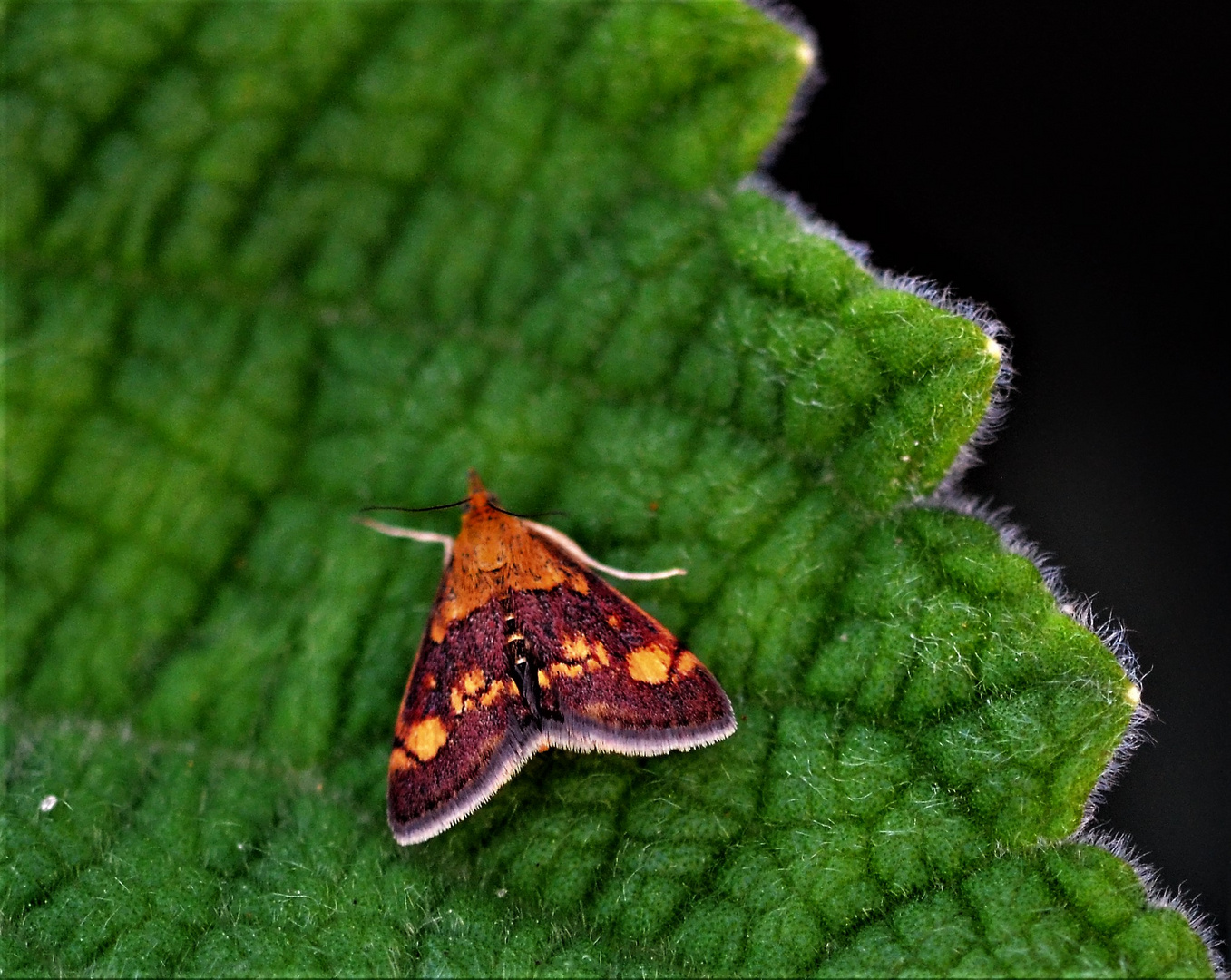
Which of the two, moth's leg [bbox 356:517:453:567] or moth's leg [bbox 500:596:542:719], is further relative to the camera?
moth's leg [bbox 356:517:453:567]

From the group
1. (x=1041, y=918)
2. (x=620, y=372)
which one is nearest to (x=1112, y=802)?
(x=1041, y=918)


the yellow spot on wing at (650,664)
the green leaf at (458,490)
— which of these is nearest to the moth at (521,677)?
the yellow spot on wing at (650,664)

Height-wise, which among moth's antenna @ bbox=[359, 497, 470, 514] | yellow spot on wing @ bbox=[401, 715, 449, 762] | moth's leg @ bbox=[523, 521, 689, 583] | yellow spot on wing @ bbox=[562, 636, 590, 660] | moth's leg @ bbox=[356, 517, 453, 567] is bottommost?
yellow spot on wing @ bbox=[401, 715, 449, 762]

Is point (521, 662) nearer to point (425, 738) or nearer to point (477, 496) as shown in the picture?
point (425, 738)

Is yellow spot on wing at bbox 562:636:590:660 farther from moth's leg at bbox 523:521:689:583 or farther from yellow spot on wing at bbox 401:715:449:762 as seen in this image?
yellow spot on wing at bbox 401:715:449:762

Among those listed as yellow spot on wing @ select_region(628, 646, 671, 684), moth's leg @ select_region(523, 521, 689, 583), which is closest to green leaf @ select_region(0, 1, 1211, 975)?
moth's leg @ select_region(523, 521, 689, 583)

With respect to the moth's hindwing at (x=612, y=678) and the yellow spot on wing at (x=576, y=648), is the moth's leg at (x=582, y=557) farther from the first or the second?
the yellow spot on wing at (x=576, y=648)

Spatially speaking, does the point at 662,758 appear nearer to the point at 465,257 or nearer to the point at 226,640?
the point at 226,640
